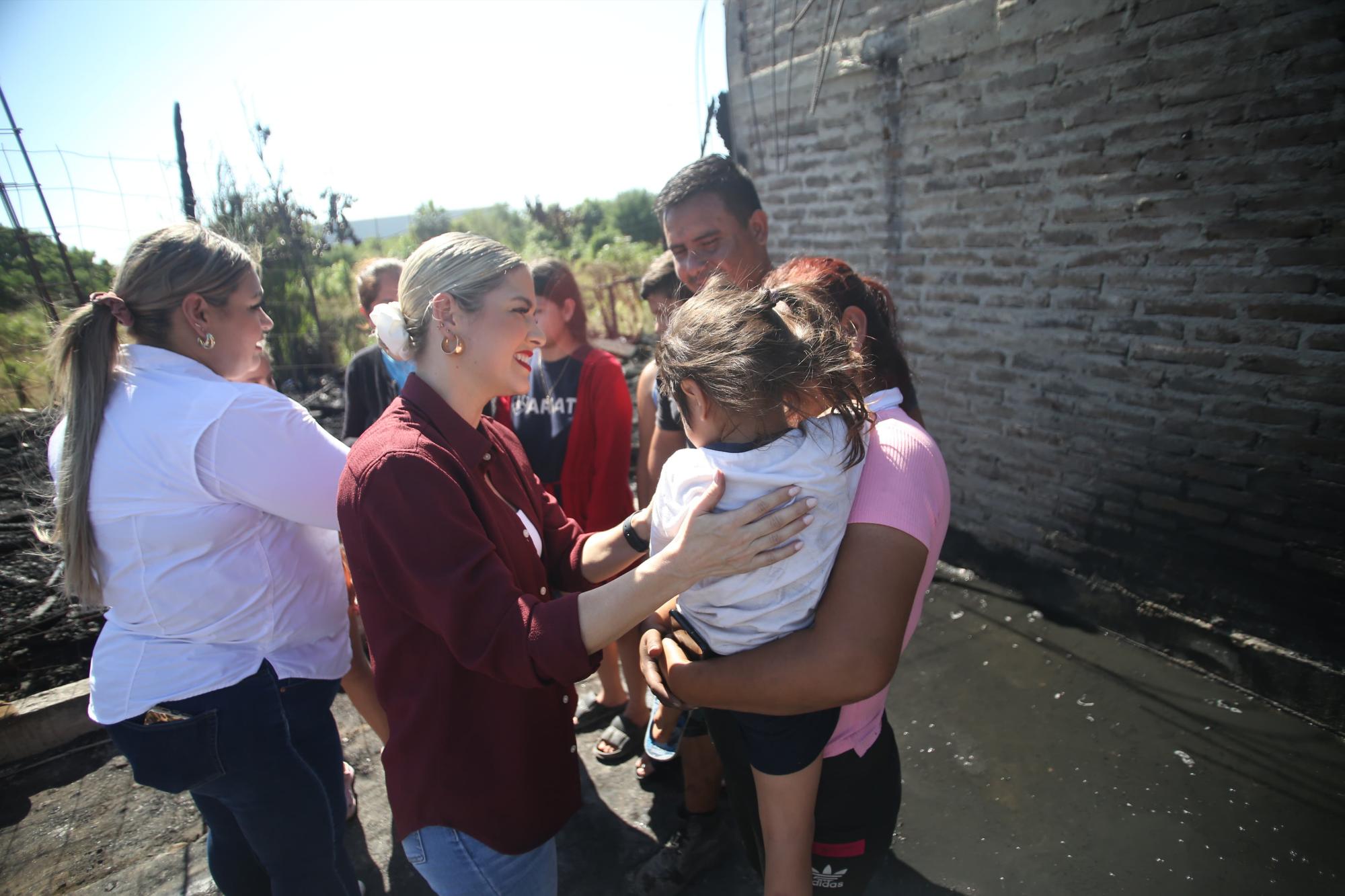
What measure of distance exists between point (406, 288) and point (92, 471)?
84cm

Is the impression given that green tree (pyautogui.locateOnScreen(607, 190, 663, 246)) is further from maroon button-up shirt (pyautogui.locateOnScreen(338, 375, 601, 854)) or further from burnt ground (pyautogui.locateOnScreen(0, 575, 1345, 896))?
maroon button-up shirt (pyautogui.locateOnScreen(338, 375, 601, 854))

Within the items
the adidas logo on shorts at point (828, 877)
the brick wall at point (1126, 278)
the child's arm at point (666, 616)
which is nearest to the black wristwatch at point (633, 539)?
the child's arm at point (666, 616)

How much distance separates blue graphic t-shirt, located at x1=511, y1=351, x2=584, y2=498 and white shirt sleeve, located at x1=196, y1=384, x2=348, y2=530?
1279 mm

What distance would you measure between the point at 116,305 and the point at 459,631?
4.15ft

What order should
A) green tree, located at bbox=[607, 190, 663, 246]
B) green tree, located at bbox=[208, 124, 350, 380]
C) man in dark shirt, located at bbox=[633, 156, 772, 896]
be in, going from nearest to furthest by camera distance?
man in dark shirt, located at bbox=[633, 156, 772, 896] < green tree, located at bbox=[208, 124, 350, 380] < green tree, located at bbox=[607, 190, 663, 246]

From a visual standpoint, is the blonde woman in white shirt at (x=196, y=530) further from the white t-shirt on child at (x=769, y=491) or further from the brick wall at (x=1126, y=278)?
the brick wall at (x=1126, y=278)

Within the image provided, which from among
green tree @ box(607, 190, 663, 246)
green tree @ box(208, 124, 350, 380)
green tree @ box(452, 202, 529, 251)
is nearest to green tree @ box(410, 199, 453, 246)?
green tree @ box(452, 202, 529, 251)

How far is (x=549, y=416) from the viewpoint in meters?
3.02

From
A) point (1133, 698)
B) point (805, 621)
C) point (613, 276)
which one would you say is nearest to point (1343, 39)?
point (1133, 698)

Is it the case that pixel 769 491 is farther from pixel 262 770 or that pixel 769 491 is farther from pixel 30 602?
pixel 30 602

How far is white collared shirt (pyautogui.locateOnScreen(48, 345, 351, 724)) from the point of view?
1.58 meters

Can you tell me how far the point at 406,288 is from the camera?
61.7 inches

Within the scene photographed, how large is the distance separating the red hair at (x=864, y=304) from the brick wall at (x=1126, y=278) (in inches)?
80.7

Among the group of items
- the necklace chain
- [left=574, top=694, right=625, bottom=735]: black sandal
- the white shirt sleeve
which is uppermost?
the white shirt sleeve
